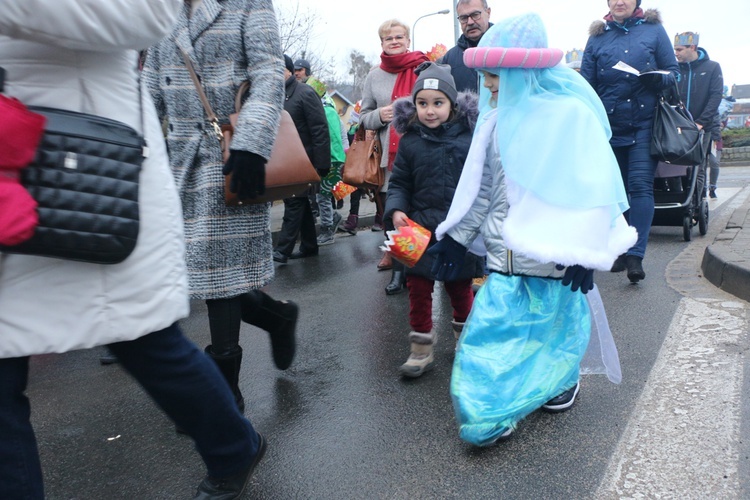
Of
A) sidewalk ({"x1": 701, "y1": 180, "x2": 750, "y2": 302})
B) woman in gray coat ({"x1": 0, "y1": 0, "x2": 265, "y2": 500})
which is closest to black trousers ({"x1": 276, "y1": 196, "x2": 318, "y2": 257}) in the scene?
sidewalk ({"x1": 701, "y1": 180, "x2": 750, "y2": 302})

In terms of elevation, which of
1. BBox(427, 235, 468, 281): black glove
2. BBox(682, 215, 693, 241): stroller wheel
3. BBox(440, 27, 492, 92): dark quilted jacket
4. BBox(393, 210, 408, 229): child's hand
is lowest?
BBox(682, 215, 693, 241): stroller wheel

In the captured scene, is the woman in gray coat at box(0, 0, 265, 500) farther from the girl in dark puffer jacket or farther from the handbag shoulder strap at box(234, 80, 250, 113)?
the girl in dark puffer jacket

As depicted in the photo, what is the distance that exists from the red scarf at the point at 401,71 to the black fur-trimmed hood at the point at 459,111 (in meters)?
1.35

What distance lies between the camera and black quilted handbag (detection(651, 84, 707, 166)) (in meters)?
4.81

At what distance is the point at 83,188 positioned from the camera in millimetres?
1461

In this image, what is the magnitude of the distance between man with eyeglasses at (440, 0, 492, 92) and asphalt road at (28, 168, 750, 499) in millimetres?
1671

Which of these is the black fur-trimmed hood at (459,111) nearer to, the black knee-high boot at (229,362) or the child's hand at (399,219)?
the child's hand at (399,219)

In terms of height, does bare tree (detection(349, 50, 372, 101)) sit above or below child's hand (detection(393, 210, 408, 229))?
above

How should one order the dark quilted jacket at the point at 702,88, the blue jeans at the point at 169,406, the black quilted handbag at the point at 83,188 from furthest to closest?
the dark quilted jacket at the point at 702,88 → the blue jeans at the point at 169,406 → the black quilted handbag at the point at 83,188

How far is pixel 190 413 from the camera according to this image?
1802mm

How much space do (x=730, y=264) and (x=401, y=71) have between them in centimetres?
269

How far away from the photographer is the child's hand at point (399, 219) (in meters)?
3.14

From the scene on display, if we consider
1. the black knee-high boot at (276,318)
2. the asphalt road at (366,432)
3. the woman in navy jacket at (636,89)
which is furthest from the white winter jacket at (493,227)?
the woman in navy jacket at (636,89)

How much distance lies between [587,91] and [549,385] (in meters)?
1.16
